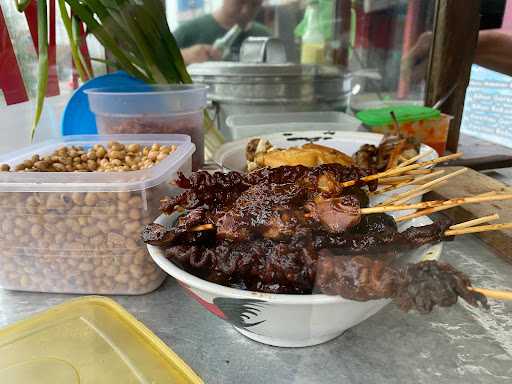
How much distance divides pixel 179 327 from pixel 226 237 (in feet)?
1.02

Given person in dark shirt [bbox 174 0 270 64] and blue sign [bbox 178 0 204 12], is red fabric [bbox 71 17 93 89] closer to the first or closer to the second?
person in dark shirt [bbox 174 0 270 64]

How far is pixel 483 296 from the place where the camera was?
549 millimetres

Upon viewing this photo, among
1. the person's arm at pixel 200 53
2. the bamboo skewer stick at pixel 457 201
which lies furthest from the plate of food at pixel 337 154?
the person's arm at pixel 200 53

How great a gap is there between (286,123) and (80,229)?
1.18m

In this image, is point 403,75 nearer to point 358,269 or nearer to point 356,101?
point 356,101

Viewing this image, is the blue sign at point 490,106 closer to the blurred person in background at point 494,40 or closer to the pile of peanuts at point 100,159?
the blurred person in background at point 494,40

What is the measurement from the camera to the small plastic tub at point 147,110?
1.40m

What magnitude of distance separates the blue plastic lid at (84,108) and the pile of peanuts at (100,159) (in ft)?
1.69

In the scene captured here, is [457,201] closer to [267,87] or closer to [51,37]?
[267,87]

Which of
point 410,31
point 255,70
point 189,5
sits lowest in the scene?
point 255,70

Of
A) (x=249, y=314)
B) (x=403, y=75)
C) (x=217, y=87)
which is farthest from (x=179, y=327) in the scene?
(x=403, y=75)

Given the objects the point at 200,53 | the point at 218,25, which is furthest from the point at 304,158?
the point at 218,25

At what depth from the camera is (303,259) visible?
679 millimetres

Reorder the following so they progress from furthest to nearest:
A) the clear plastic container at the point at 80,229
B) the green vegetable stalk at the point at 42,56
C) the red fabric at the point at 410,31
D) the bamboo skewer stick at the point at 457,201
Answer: the red fabric at the point at 410,31 < the green vegetable stalk at the point at 42,56 < the clear plastic container at the point at 80,229 < the bamboo skewer stick at the point at 457,201
